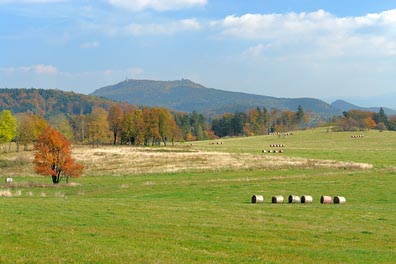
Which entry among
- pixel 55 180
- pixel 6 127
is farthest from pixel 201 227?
pixel 6 127

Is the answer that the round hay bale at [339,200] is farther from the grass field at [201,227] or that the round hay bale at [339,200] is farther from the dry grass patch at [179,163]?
the dry grass patch at [179,163]

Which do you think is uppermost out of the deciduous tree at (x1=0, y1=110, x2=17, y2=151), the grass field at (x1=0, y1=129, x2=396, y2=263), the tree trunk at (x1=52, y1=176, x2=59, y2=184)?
the deciduous tree at (x1=0, y1=110, x2=17, y2=151)

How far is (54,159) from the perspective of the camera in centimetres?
5572

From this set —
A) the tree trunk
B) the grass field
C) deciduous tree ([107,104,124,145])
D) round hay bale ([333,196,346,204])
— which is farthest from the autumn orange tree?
deciduous tree ([107,104,124,145])

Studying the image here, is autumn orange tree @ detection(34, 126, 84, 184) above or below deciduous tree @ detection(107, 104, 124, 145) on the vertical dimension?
below

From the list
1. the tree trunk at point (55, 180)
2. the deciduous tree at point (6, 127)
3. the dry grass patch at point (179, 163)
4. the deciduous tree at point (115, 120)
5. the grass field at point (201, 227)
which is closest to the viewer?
the grass field at point (201, 227)

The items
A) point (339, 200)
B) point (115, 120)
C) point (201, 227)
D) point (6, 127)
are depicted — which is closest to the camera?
point (201, 227)

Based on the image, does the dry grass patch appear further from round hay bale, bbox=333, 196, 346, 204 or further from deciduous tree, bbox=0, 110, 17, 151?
round hay bale, bbox=333, 196, 346, 204

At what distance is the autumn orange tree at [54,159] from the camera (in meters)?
55.5

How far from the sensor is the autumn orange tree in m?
55.5

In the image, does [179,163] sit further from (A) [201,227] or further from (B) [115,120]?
(B) [115,120]

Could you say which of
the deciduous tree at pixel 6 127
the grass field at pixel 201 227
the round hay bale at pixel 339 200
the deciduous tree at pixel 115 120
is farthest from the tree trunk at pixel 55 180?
the deciduous tree at pixel 115 120

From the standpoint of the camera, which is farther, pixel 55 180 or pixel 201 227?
pixel 55 180

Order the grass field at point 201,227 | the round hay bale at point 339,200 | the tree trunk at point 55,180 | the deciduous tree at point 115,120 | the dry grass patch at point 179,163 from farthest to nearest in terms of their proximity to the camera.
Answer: the deciduous tree at point 115,120
the dry grass patch at point 179,163
the tree trunk at point 55,180
the round hay bale at point 339,200
the grass field at point 201,227
